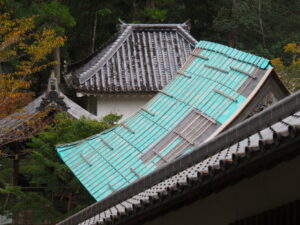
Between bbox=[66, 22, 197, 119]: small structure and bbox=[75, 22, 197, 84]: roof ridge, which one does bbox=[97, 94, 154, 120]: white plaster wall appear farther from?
bbox=[75, 22, 197, 84]: roof ridge

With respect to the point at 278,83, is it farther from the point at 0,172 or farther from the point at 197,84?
the point at 0,172

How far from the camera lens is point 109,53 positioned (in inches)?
1014

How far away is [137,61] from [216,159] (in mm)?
20851

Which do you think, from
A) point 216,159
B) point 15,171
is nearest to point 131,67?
point 15,171

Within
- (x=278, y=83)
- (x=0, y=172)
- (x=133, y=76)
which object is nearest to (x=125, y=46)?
(x=133, y=76)

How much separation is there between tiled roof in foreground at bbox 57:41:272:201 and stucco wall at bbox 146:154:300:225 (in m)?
4.85

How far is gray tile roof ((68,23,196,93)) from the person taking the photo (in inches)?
969

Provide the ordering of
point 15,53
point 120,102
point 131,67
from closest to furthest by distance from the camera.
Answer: point 15,53
point 120,102
point 131,67

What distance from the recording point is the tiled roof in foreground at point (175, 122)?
11.0 m

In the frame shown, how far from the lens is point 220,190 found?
527cm

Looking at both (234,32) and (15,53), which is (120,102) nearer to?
(15,53)

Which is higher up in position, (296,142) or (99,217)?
(296,142)

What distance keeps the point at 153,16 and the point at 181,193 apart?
29942 millimetres

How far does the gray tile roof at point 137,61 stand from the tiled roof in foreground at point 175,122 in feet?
35.6
